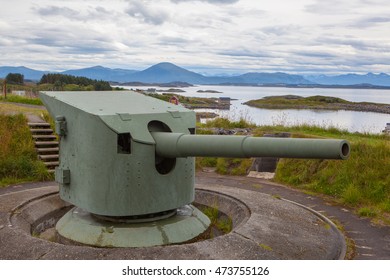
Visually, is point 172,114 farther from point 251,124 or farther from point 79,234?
point 251,124

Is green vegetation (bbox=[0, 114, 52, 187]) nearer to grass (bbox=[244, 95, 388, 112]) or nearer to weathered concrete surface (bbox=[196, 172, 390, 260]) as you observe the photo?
weathered concrete surface (bbox=[196, 172, 390, 260])

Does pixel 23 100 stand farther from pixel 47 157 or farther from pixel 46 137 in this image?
pixel 47 157

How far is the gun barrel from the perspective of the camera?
4.12 metres

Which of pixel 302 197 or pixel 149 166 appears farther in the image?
pixel 302 197

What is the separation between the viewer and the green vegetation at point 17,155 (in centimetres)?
974

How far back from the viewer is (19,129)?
38.0 ft

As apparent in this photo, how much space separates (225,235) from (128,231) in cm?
122

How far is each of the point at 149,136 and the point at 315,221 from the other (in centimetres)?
267

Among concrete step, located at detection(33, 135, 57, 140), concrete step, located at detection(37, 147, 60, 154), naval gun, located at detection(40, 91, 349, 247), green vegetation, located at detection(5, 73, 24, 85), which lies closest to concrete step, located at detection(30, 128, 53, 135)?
concrete step, located at detection(33, 135, 57, 140)

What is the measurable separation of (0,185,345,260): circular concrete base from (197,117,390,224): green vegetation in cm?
158

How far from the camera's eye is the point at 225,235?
5414 millimetres

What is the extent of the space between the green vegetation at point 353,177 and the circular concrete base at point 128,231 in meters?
3.11

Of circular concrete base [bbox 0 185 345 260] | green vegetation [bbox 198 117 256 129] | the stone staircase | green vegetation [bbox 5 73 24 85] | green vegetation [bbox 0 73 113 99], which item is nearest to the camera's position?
circular concrete base [bbox 0 185 345 260]
